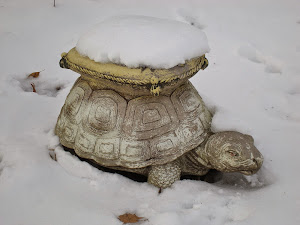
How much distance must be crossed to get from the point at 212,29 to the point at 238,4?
699mm

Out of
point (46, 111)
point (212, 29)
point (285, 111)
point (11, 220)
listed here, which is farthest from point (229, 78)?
point (11, 220)

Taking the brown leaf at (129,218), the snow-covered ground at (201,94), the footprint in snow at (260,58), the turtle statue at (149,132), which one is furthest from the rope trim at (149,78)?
the footprint in snow at (260,58)

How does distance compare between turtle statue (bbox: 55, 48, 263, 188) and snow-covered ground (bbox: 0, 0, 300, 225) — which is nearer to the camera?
snow-covered ground (bbox: 0, 0, 300, 225)

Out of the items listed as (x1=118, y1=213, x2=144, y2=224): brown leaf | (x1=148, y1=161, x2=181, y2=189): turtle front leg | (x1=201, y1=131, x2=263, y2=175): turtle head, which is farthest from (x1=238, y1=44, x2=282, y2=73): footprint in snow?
(x1=118, y1=213, x2=144, y2=224): brown leaf

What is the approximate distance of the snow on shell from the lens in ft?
4.68

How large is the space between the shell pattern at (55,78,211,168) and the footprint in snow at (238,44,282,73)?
1.32 m

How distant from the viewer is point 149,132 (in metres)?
1.56

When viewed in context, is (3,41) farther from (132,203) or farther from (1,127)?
(132,203)

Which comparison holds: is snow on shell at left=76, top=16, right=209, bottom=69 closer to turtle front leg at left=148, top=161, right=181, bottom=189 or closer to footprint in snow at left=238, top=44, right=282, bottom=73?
turtle front leg at left=148, top=161, right=181, bottom=189

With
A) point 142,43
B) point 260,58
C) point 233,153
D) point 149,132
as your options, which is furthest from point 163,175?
point 260,58

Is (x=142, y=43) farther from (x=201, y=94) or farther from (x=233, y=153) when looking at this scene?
(x=201, y=94)

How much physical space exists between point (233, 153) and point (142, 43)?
26.9 inches

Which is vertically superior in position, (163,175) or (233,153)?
(233,153)

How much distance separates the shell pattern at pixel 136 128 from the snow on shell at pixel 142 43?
8.6 inches
